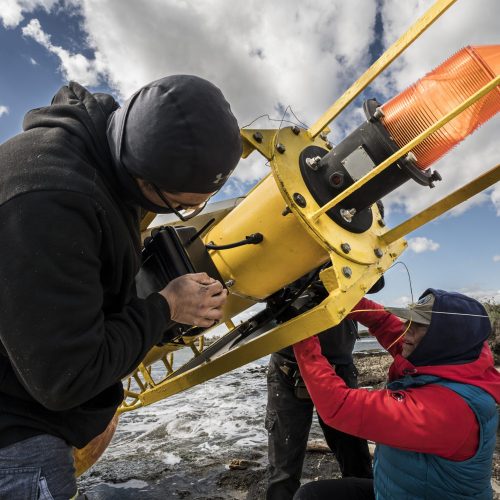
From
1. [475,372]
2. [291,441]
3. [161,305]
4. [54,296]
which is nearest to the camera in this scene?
[54,296]

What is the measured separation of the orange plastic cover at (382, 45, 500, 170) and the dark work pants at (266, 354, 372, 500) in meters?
2.36

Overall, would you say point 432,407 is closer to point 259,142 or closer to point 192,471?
Result: point 259,142

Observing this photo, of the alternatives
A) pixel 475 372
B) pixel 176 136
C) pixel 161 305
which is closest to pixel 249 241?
pixel 161 305

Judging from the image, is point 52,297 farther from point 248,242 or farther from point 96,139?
point 248,242

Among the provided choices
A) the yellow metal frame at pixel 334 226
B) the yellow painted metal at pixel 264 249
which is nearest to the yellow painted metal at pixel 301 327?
the yellow metal frame at pixel 334 226

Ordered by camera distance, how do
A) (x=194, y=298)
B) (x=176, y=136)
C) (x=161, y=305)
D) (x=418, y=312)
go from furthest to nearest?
(x=418, y=312) < (x=194, y=298) < (x=161, y=305) < (x=176, y=136)

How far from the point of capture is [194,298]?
1624mm

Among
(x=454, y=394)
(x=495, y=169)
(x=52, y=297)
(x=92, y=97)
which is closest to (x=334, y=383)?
(x=454, y=394)

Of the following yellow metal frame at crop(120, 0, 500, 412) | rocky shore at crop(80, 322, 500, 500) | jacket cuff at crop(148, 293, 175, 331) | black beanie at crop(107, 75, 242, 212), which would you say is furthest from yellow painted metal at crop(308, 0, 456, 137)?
rocky shore at crop(80, 322, 500, 500)

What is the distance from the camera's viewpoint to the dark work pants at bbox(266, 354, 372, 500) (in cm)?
350

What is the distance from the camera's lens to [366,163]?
206cm

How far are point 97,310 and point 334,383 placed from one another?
4.92ft

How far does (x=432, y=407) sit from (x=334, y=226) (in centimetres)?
109

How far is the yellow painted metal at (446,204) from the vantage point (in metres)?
2.06
